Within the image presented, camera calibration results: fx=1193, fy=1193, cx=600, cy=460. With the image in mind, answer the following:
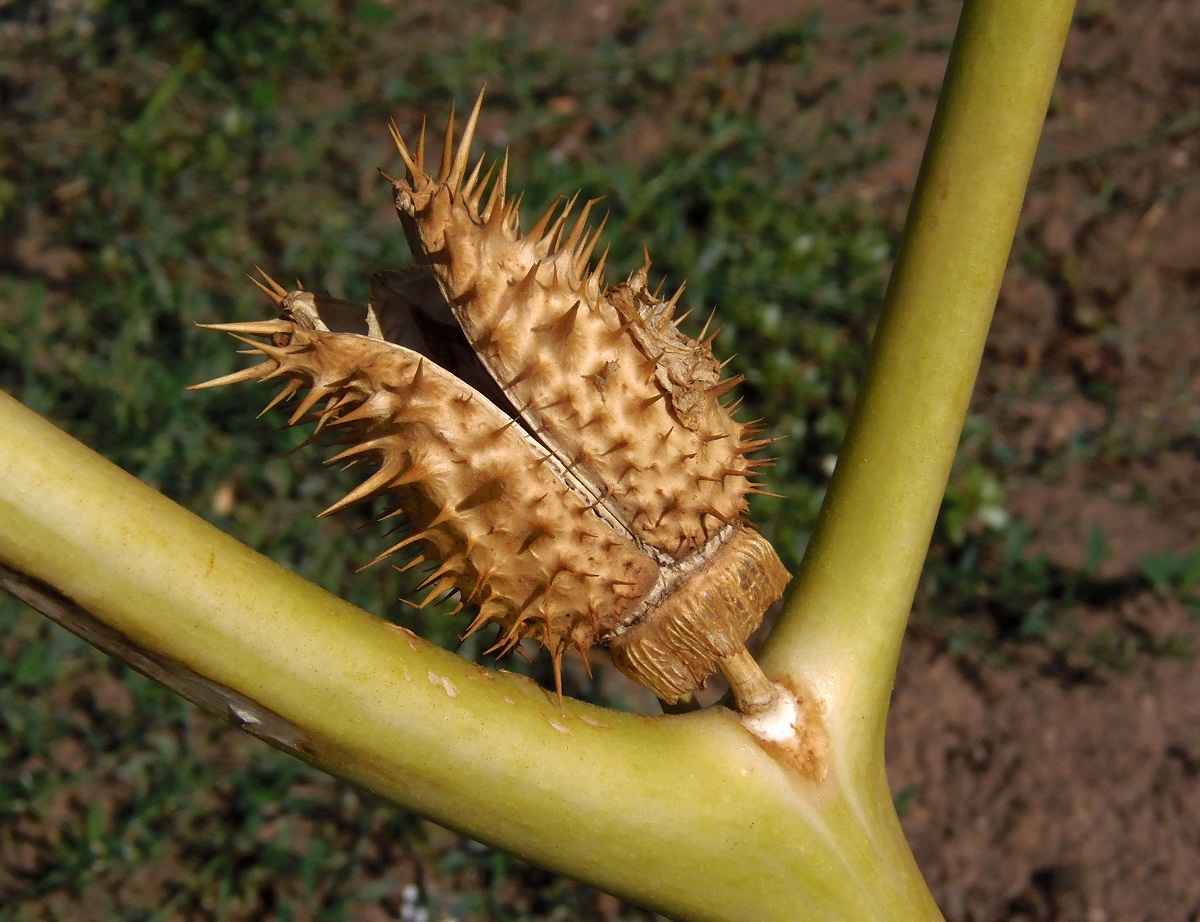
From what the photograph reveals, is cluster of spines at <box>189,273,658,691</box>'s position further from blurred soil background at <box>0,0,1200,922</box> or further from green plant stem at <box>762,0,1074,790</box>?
blurred soil background at <box>0,0,1200,922</box>

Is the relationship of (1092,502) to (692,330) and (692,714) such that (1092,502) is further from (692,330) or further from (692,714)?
(692,714)

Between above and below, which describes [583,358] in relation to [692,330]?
above

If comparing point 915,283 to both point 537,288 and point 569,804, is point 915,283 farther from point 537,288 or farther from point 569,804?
point 569,804

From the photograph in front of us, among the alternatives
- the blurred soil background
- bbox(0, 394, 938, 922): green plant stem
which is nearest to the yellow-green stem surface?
bbox(0, 394, 938, 922): green plant stem

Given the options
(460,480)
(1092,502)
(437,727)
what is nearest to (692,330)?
(1092,502)

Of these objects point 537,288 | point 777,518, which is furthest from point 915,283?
point 777,518

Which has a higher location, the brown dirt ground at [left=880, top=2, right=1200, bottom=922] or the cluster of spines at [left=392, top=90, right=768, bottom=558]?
the cluster of spines at [left=392, top=90, right=768, bottom=558]
